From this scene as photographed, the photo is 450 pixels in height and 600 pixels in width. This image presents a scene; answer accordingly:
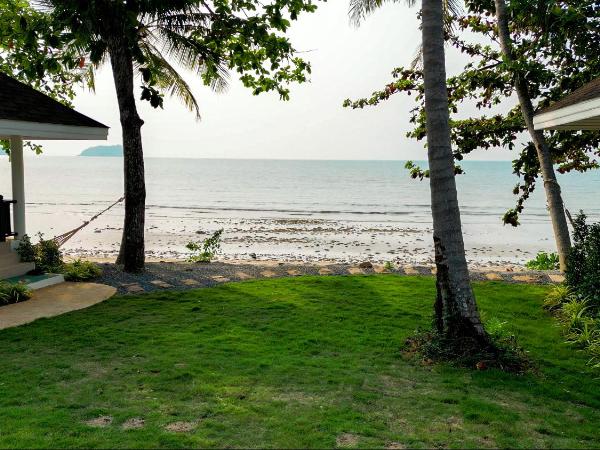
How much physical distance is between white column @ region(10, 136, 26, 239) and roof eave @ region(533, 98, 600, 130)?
9.68 m

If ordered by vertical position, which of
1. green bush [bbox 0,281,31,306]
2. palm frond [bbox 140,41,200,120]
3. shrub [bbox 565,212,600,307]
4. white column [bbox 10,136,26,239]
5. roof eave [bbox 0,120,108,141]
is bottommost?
green bush [bbox 0,281,31,306]

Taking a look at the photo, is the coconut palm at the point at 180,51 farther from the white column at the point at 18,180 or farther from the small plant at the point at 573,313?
the small plant at the point at 573,313

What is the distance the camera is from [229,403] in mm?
4844

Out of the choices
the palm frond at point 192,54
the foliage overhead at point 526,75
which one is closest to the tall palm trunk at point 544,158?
the foliage overhead at point 526,75

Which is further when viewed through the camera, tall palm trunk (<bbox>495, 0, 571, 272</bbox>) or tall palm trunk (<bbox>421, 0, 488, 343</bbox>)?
tall palm trunk (<bbox>495, 0, 571, 272</bbox>)

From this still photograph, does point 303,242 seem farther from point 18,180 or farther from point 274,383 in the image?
point 274,383

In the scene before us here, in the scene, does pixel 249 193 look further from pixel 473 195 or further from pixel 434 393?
pixel 434 393

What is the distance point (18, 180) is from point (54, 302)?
138 inches

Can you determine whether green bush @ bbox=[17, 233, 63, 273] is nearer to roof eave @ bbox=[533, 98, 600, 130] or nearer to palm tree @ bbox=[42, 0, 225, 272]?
palm tree @ bbox=[42, 0, 225, 272]

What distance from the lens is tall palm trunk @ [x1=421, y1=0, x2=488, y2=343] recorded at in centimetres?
619

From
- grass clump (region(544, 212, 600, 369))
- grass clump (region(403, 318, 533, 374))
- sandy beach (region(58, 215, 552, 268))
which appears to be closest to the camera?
grass clump (region(403, 318, 533, 374))

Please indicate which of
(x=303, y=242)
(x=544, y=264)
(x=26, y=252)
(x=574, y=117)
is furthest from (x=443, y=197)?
(x=303, y=242)

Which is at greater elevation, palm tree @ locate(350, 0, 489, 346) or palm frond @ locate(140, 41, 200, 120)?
palm frond @ locate(140, 41, 200, 120)

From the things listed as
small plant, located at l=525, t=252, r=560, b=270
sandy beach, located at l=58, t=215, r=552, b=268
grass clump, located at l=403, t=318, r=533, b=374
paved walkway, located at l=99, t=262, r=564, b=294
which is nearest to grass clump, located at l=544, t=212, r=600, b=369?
grass clump, located at l=403, t=318, r=533, b=374
